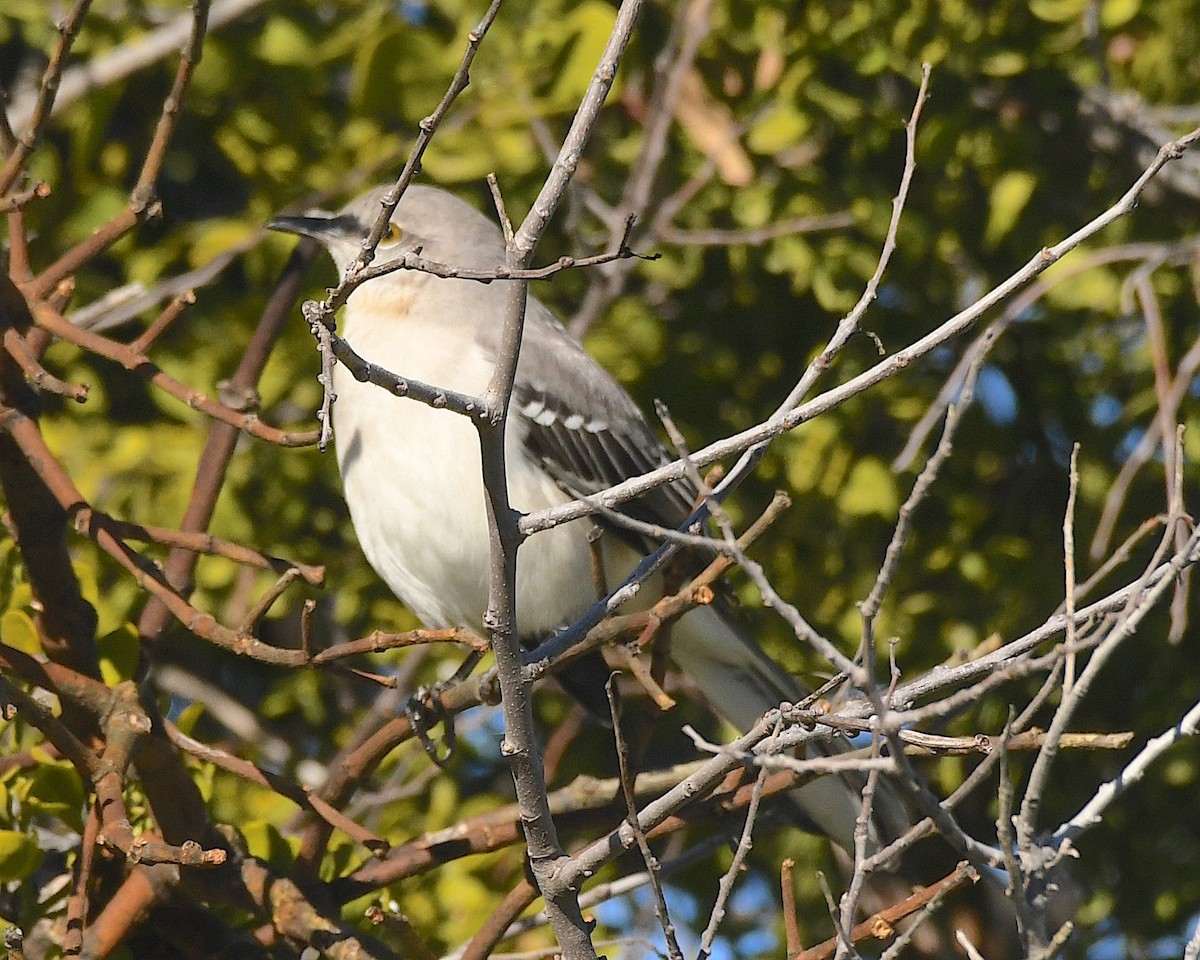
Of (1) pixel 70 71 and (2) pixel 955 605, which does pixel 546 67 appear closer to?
(1) pixel 70 71

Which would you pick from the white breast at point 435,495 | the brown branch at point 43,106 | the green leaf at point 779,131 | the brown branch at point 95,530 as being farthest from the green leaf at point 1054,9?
the brown branch at point 95,530

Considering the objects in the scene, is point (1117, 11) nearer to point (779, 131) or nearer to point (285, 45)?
point (779, 131)

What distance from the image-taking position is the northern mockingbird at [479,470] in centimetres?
331

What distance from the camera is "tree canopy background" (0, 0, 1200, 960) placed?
3.79 m

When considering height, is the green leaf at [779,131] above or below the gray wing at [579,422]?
above

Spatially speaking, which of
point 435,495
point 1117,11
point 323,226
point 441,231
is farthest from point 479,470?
point 1117,11

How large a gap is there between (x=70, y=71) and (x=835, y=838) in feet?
9.38

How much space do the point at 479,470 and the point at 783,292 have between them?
1259 millimetres

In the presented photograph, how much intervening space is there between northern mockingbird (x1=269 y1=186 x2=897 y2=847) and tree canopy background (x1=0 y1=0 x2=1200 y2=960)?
0.27 meters

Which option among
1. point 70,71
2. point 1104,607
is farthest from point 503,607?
point 70,71

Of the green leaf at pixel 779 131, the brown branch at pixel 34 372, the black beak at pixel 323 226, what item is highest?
the black beak at pixel 323 226

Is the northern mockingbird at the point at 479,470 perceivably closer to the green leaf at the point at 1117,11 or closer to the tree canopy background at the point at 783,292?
the tree canopy background at the point at 783,292

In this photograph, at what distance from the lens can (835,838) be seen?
10.7 ft

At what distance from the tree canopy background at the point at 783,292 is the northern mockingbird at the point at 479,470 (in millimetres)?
274
